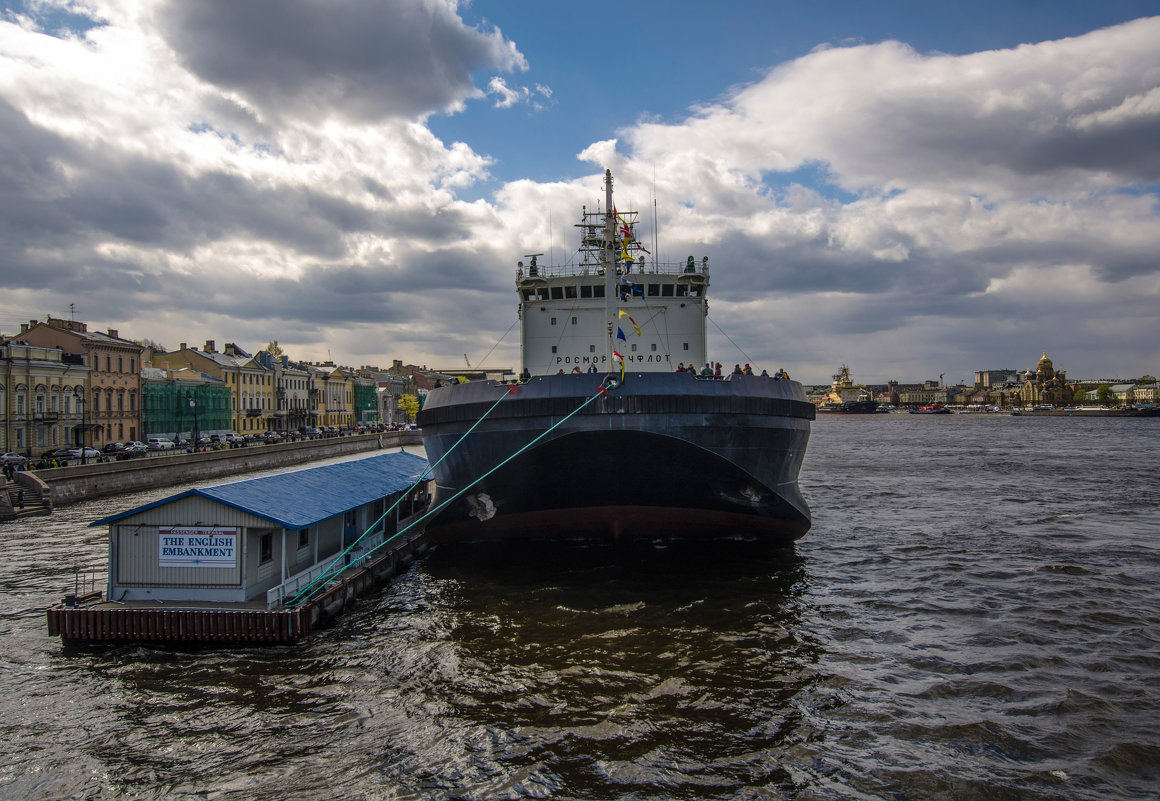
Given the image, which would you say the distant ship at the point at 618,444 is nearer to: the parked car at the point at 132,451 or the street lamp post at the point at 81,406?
the parked car at the point at 132,451

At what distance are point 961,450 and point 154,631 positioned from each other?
66.8 meters

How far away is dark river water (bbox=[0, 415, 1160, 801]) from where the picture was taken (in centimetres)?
816

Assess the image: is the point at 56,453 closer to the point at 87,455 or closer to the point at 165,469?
the point at 87,455

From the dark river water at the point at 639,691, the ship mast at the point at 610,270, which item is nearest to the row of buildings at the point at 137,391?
the dark river water at the point at 639,691

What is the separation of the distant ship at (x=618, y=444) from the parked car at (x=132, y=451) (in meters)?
33.3

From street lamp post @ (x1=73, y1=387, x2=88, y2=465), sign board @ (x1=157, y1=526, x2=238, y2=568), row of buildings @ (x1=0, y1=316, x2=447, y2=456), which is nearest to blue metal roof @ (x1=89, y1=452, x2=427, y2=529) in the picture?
sign board @ (x1=157, y1=526, x2=238, y2=568)

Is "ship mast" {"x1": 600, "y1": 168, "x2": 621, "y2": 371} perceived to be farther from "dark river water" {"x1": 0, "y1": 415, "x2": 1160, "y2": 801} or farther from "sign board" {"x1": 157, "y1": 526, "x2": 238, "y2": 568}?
"sign board" {"x1": 157, "y1": 526, "x2": 238, "y2": 568}

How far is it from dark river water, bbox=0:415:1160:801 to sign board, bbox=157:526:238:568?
65.0 inches

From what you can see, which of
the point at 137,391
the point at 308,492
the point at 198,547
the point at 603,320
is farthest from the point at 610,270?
the point at 137,391

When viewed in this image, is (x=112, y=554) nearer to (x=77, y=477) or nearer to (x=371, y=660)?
(x=371, y=660)

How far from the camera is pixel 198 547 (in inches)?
507

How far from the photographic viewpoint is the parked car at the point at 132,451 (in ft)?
141

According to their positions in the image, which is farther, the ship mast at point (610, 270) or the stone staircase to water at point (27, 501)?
the stone staircase to water at point (27, 501)

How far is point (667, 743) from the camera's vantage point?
28.9 feet
